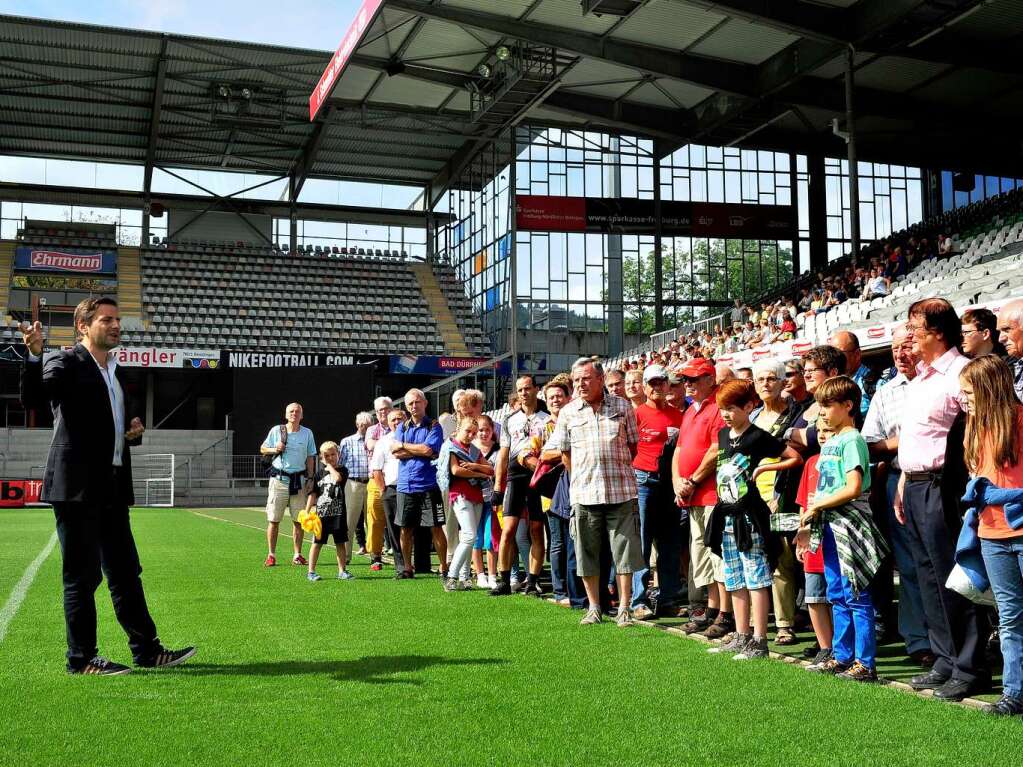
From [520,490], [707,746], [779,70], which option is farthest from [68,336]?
[707,746]

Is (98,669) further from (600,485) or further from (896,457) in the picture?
(896,457)

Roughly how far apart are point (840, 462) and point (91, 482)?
13.2ft

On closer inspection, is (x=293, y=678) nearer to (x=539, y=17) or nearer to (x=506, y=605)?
(x=506, y=605)

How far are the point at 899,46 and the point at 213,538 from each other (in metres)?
19.4

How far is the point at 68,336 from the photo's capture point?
35.1 m

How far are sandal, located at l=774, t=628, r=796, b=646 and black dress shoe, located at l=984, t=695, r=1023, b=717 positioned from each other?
2114mm

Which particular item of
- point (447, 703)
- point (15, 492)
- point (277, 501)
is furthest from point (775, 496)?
point (15, 492)

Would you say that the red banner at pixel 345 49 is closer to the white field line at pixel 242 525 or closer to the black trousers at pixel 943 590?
the white field line at pixel 242 525

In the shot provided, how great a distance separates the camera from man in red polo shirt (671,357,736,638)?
7078 millimetres

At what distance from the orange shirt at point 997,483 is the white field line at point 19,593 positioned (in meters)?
5.93

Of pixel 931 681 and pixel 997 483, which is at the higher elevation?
pixel 997 483

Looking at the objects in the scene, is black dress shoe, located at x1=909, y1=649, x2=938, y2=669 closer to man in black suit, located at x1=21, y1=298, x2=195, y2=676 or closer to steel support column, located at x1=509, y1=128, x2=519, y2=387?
man in black suit, located at x1=21, y1=298, x2=195, y2=676

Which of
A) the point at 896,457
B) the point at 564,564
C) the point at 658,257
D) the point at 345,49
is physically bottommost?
the point at 564,564

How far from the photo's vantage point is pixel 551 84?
27.6m
